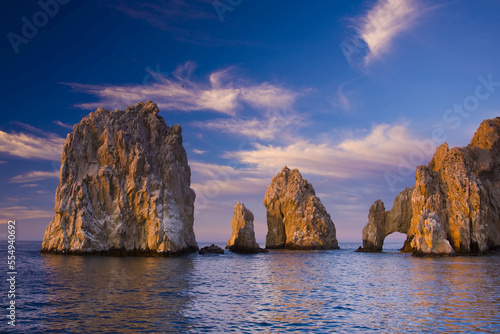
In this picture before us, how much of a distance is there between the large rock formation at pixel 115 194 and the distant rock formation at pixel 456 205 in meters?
48.7

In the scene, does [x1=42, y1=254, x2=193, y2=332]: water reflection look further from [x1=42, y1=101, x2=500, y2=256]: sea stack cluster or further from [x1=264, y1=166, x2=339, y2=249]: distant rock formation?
[x1=264, y1=166, x2=339, y2=249]: distant rock formation

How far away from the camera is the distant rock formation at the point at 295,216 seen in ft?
392

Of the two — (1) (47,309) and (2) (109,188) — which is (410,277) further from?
(2) (109,188)

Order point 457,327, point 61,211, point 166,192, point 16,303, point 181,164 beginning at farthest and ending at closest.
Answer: point 181,164, point 166,192, point 61,211, point 16,303, point 457,327

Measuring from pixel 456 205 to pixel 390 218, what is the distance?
2475 centimetres

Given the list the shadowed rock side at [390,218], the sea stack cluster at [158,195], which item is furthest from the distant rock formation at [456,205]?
the shadowed rock side at [390,218]

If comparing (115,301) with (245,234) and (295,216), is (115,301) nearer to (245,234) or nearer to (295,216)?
(245,234)

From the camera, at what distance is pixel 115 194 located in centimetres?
7281

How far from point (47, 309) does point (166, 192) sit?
5109 centimetres

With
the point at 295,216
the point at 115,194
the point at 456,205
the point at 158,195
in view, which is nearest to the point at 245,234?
the point at 158,195

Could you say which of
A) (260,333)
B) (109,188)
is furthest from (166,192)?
(260,333)

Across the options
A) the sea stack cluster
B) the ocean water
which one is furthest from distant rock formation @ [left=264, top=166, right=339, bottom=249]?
the ocean water

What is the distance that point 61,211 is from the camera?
69375mm

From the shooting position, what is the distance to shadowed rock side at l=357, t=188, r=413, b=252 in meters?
104
